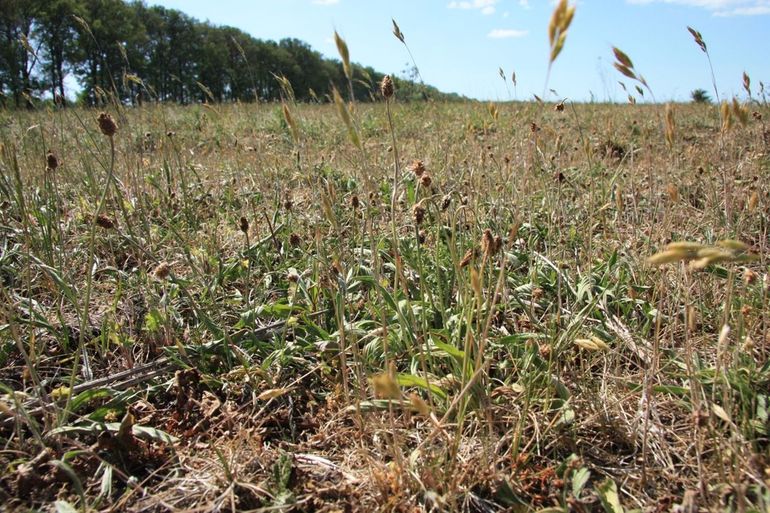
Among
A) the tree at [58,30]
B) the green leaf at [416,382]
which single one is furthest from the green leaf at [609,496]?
the tree at [58,30]

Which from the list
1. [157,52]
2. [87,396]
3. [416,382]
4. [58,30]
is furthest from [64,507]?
[157,52]

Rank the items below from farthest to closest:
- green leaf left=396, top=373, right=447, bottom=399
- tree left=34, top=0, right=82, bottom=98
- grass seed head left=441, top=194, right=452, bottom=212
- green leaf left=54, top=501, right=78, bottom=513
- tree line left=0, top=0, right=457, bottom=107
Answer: tree left=34, top=0, right=82, bottom=98 → tree line left=0, top=0, right=457, bottom=107 → grass seed head left=441, top=194, right=452, bottom=212 → green leaf left=396, top=373, right=447, bottom=399 → green leaf left=54, top=501, right=78, bottom=513

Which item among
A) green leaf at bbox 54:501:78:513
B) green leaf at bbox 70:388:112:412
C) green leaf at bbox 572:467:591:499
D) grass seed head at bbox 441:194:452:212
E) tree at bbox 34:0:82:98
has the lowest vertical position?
green leaf at bbox 54:501:78:513

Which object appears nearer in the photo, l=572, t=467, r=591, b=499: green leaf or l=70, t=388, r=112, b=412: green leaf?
l=572, t=467, r=591, b=499: green leaf

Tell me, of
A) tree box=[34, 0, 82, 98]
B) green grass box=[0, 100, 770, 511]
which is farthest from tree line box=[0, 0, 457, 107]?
green grass box=[0, 100, 770, 511]

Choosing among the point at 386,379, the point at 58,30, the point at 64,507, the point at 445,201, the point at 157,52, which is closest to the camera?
the point at 386,379

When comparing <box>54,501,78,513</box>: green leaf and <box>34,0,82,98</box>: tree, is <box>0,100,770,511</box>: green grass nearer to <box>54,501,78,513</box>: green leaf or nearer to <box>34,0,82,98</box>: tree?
<box>54,501,78,513</box>: green leaf

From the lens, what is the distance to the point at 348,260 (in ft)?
6.79

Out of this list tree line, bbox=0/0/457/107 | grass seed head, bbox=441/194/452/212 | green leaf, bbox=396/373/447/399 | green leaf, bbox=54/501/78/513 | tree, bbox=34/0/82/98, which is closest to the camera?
green leaf, bbox=54/501/78/513

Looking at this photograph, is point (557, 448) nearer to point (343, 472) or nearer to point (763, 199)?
point (343, 472)

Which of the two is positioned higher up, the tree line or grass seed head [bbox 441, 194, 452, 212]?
the tree line

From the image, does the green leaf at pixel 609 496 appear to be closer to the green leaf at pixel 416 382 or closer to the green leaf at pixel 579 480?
the green leaf at pixel 579 480

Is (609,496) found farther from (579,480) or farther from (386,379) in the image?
(386,379)

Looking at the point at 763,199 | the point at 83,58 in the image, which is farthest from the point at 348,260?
the point at 83,58
